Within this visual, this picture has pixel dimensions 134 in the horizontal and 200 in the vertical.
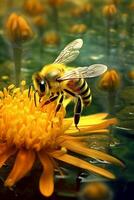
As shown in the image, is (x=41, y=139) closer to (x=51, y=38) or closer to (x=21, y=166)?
(x=21, y=166)

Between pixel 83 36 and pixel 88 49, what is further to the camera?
pixel 83 36

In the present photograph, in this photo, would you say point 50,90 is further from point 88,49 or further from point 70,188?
point 88,49

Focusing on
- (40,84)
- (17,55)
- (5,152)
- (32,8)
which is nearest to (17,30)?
(17,55)

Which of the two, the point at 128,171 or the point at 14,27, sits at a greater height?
the point at 14,27

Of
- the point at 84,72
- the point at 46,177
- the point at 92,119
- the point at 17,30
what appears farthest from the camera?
the point at 17,30

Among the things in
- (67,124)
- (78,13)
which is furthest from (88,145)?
(78,13)
